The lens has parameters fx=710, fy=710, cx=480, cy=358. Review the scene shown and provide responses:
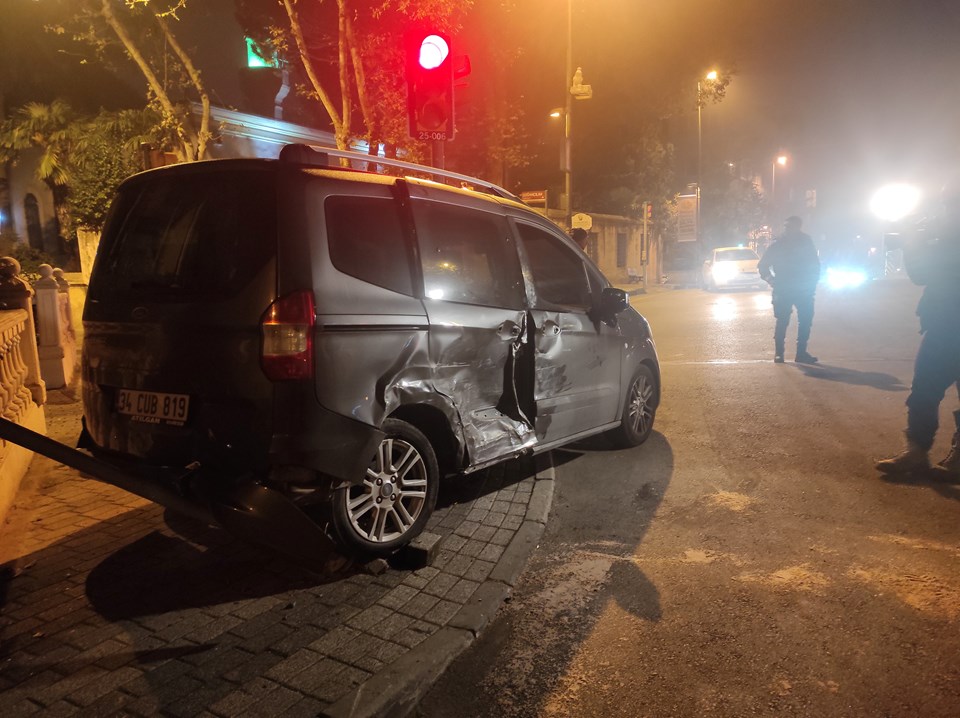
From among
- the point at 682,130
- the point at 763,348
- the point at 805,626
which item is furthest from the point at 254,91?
the point at 805,626

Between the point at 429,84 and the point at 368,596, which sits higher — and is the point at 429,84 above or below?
above

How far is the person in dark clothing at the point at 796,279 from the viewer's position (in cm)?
996

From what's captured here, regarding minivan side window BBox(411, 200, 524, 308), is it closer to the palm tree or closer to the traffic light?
the traffic light

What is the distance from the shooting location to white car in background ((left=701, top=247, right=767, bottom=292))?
1093 inches

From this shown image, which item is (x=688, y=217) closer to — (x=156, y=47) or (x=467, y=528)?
(x=156, y=47)

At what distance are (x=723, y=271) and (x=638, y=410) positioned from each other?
23917mm

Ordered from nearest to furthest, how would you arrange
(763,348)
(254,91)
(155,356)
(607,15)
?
(155,356) < (763,348) < (607,15) < (254,91)

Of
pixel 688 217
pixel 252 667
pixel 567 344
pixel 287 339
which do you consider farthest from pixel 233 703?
pixel 688 217

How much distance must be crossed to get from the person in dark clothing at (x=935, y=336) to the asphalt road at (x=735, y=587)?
0.74 feet

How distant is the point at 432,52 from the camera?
657 cm

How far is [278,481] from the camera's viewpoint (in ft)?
10.6

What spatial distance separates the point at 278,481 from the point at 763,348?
33.4 ft

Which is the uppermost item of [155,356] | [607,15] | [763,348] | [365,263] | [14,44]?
[607,15]

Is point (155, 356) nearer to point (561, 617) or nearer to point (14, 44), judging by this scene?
point (561, 617)
